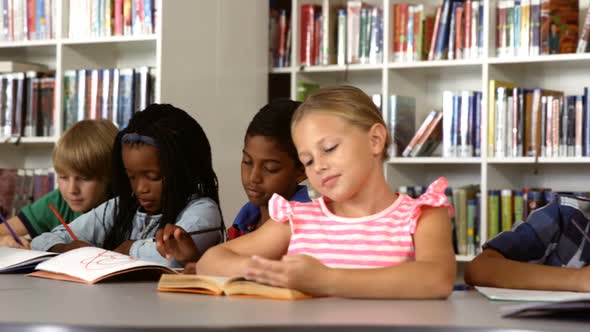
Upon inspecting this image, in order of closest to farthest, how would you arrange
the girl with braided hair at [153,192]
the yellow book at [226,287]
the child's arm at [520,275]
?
the yellow book at [226,287] < the child's arm at [520,275] < the girl with braided hair at [153,192]

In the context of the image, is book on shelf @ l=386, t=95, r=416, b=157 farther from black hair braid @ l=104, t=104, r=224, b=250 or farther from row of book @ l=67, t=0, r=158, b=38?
black hair braid @ l=104, t=104, r=224, b=250

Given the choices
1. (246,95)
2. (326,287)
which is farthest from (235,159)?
(326,287)

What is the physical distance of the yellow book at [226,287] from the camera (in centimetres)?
108

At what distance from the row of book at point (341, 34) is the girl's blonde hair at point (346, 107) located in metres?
2.23

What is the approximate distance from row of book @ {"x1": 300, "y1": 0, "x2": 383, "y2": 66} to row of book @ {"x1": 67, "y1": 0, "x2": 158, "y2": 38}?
2.28 feet

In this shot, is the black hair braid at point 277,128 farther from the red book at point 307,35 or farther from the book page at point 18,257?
the red book at point 307,35

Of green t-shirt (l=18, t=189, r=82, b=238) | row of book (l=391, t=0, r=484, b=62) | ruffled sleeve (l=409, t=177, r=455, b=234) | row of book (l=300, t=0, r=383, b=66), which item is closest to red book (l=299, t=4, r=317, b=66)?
row of book (l=300, t=0, r=383, b=66)

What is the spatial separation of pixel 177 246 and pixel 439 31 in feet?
7.30

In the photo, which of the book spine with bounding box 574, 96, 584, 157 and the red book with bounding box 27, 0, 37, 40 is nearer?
the book spine with bounding box 574, 96, 584, 157

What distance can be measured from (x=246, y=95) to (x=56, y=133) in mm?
789

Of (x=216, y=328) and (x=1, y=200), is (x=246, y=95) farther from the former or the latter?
(x=216, y=328)

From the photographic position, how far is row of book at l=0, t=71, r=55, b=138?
3.68 metres

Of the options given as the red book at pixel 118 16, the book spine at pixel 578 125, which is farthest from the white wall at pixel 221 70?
the book spine at pixel 578 125

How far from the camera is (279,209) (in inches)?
56.1
